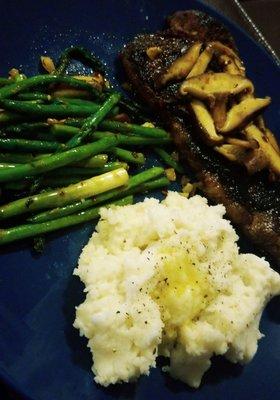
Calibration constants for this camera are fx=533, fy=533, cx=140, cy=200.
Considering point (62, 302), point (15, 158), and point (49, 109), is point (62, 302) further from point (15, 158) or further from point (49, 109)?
point (49, 109)

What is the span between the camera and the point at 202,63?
5.55 m

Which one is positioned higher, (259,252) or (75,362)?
Answer: (75,362)

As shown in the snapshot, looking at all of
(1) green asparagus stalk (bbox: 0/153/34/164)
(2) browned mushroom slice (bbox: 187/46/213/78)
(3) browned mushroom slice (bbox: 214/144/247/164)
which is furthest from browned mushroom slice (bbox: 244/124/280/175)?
(1) green asparagus stalk (bbox: 0/153/34/164)

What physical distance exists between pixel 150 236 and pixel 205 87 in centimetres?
172

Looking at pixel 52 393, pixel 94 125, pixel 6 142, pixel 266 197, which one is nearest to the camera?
pixel 52 393

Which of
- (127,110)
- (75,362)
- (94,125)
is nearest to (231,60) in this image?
(127,110)

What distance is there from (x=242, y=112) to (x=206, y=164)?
648 mm

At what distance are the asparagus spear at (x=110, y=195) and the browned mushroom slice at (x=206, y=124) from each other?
1.81ft

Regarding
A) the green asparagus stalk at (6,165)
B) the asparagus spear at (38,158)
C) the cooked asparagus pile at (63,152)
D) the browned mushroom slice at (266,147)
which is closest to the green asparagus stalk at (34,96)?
the cooked asparagus pile at (63,152)

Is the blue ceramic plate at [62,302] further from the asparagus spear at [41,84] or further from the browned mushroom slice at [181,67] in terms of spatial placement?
the browned mushroom slice at [181,67]

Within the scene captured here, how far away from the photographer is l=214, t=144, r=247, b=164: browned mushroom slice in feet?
17.4

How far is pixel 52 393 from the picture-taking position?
13.5 ft

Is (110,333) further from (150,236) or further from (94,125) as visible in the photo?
(94,125)

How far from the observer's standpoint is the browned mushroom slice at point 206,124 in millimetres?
5254
